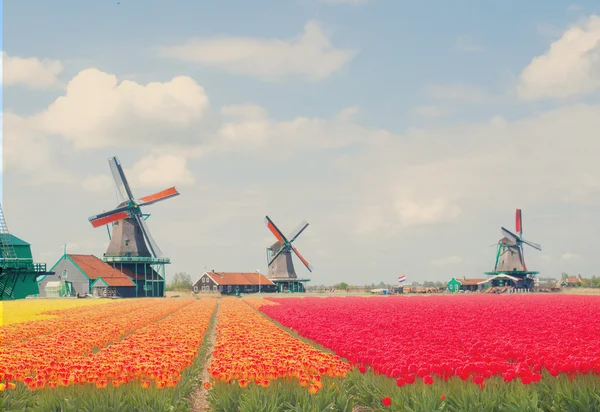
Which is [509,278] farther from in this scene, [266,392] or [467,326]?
[266,392]

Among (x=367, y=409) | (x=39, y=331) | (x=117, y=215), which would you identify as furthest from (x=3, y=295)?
(x=367, y=409)

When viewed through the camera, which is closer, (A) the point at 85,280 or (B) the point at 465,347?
(B) the point at 465,347

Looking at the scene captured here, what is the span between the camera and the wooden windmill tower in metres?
81.8

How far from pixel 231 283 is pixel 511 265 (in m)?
51.1

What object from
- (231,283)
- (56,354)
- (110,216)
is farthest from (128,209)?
(56,354)

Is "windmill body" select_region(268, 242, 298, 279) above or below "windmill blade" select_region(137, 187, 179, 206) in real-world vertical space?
below

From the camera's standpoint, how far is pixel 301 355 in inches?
524

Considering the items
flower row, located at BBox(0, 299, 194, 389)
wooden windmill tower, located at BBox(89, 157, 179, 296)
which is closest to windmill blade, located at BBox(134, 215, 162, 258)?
wooden windmill tower, located at BBox(89, 157, 179, 296)

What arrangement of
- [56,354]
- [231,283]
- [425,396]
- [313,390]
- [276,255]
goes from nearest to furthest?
1. [425,396]
2. [313,390]
3. [56,354]
4. [231,283]
5. [276,255]

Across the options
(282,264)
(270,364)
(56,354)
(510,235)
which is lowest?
(56,354)

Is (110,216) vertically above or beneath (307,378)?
above

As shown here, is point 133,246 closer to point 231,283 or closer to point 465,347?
point 231,283

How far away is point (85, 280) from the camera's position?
77.6 metres

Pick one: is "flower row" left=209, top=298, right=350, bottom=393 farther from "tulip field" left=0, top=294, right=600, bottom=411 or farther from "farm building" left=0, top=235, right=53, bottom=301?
"farm building" left=0, top=235, right=53, bottom=301
